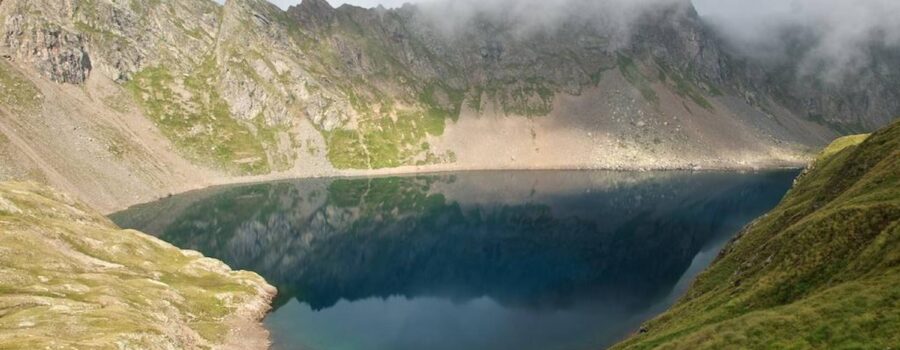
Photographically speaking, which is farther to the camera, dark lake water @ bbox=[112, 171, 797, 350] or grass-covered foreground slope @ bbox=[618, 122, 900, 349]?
dark lake water @ bbox=[112, 171, 797, 350]

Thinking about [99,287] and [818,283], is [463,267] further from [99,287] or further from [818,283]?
[818,283]

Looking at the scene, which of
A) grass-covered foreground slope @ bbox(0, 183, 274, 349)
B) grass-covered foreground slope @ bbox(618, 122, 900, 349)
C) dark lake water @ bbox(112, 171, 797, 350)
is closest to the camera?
grass-covered foreground slope @ bbox(618, 122, 900, 349)

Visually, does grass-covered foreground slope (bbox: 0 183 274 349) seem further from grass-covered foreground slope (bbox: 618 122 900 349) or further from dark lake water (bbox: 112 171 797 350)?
grass-covered foreground slope (bbox: 618 122 900 349)

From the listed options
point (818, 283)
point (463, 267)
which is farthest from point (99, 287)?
point (818, 283)

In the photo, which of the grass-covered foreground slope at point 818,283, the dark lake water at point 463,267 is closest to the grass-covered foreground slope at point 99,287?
the dark lake water at point 463,267

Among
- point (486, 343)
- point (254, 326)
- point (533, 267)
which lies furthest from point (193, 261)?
point (533, 267)

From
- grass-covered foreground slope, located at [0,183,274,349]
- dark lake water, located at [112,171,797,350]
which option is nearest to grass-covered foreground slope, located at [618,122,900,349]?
dark lake water, located at [112,171,797,350]

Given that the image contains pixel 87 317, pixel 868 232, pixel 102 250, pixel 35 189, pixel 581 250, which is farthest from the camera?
pixel 581 250

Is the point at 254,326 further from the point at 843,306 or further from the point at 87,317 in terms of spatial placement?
the point at 843,306
